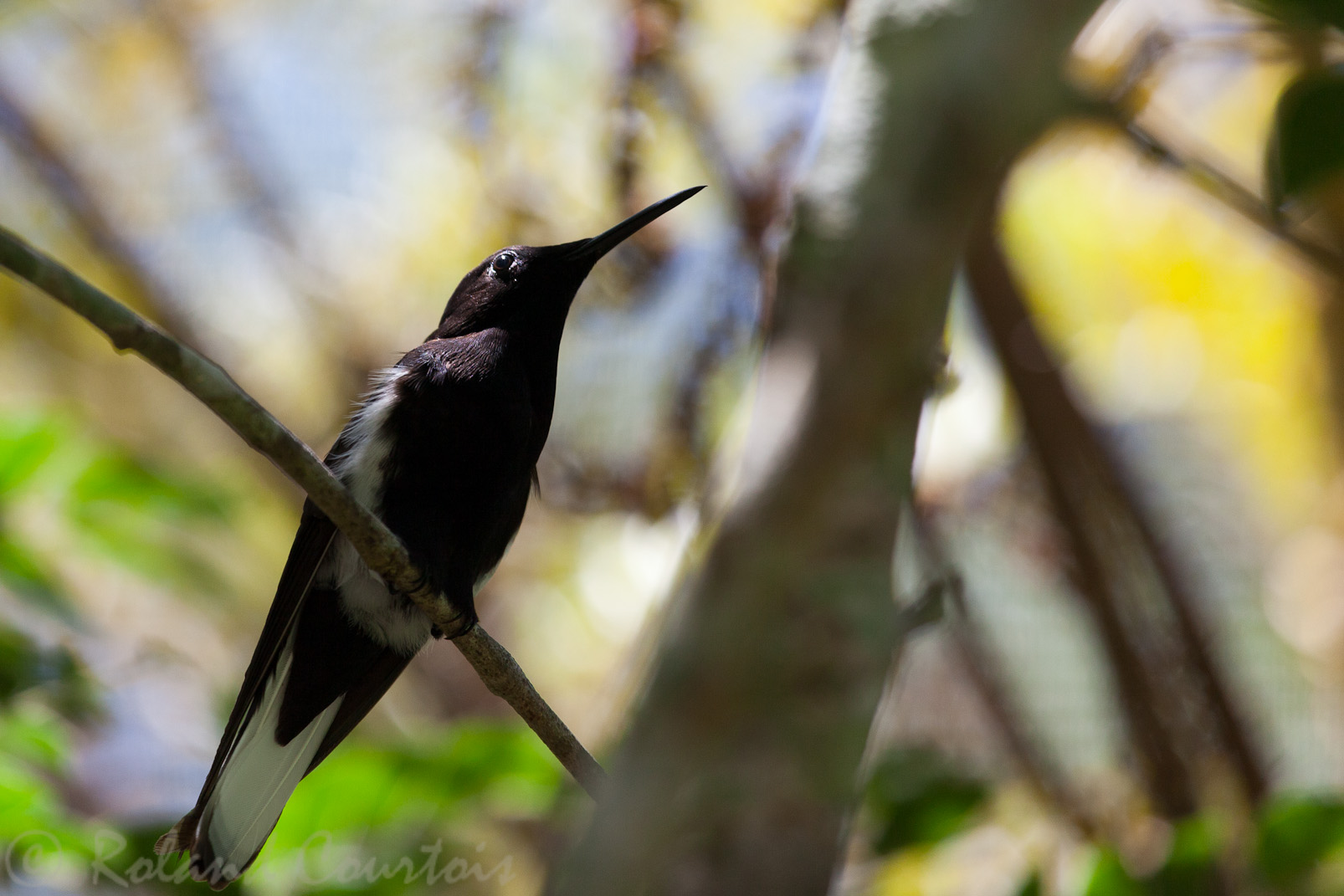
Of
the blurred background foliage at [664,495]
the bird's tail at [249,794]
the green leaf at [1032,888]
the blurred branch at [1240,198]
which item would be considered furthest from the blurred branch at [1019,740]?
the bird's tail at [249,794]

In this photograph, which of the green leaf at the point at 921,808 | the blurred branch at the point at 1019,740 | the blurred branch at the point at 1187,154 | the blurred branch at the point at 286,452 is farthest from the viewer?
the blurred branch at the point at 1019,740

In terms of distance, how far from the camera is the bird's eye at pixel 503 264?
2830 millimetres

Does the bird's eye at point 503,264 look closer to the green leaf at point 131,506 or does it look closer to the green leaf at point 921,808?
the green leaf at point 131,506

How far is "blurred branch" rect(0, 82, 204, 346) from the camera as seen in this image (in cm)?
534

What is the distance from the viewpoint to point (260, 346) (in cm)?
584

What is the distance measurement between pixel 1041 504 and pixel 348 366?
3.35 meters

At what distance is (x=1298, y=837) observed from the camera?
2041 millimetres

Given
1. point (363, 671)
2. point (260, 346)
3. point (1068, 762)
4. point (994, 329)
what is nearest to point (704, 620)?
point (363, 671)

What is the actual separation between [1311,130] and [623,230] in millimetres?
1864

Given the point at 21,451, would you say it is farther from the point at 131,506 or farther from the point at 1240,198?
the point at 1240,198

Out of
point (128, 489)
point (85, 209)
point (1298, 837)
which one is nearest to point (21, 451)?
point (128, 489)

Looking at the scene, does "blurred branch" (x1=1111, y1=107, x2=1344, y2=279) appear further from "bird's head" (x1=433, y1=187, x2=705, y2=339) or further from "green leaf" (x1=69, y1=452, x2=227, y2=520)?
"green leaf" (x1=69, y1=452, x2=227, y2=520)

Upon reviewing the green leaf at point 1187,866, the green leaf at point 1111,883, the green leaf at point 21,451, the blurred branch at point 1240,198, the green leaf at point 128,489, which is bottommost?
the green leaf at point 1187,866

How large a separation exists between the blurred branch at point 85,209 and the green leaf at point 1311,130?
16.9 feet
